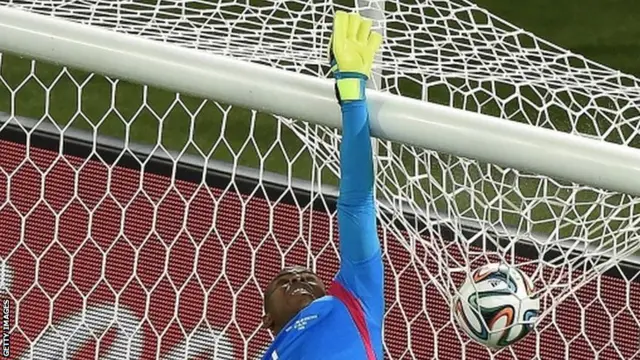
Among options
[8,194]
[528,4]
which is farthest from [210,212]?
[528,4]

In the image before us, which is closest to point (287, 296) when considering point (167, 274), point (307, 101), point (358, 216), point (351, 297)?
point (351, 297)

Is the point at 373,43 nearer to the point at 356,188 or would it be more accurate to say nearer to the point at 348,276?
the point at 356,188

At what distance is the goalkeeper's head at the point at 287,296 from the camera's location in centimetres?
150

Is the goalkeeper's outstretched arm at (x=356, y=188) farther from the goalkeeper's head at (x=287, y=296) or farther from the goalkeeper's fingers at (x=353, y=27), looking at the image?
the goalkeeper's head at (x=287, y=296)

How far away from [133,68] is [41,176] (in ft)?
3.12

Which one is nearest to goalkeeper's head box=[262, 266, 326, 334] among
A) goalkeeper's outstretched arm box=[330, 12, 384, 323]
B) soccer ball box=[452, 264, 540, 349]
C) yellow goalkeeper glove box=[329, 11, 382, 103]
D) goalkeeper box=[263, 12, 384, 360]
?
goalkeeper box=[263, 12, 384, 360]

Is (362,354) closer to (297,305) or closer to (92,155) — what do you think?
(297,305)

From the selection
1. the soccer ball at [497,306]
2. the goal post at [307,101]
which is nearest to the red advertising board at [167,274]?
the soccer ball at [497,306]

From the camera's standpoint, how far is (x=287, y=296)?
1502 mm

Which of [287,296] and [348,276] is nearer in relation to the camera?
[348,276]

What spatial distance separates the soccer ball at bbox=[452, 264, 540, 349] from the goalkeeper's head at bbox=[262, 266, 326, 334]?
28 centimetres

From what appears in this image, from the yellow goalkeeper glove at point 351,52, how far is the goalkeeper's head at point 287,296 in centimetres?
42

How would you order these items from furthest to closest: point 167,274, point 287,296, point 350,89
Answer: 1. point 167,274
2. point 287,296
3. point 350,89

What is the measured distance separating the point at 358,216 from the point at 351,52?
20 cm
